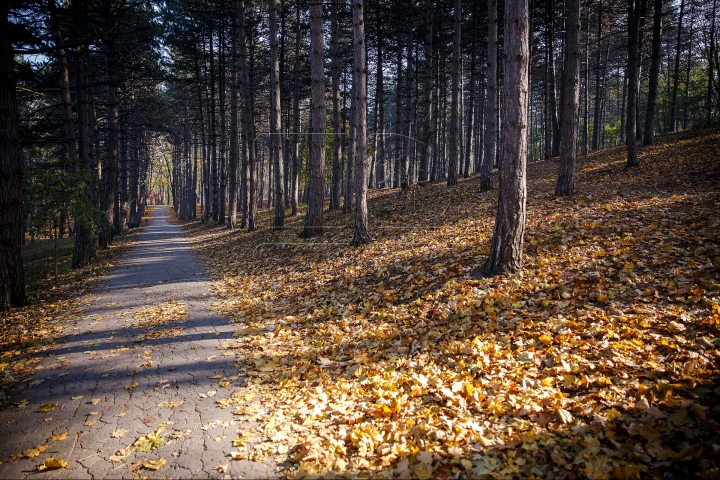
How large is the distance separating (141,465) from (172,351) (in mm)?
2686

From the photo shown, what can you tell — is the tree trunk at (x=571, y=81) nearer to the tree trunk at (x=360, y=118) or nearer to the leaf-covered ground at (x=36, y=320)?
the tree trunk at (x=360, y=118)

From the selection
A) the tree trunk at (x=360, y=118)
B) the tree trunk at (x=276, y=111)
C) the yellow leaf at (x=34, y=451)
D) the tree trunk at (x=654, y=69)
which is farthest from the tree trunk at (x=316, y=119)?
the tree trunk at (x=654, y=69)

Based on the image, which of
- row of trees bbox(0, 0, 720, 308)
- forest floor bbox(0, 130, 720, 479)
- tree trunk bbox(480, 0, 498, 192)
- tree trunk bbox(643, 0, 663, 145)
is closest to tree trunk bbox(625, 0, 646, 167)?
row of trees bbox(0, 0, 720, 308)

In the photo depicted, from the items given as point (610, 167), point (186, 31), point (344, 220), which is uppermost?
point (186, 31)

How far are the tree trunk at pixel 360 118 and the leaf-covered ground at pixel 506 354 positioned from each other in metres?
1.42

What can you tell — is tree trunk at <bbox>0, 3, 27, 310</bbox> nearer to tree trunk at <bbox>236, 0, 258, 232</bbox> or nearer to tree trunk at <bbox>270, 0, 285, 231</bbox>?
tree trunk at <bbox>270, 0, 285, 231</bbox>

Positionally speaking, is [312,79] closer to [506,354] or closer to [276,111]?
[276,111]

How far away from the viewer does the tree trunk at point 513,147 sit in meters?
6.11

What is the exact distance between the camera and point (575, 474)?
2713 millimetres

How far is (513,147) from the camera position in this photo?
20.6 ft

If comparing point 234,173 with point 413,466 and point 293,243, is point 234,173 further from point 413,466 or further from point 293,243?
point 413,466

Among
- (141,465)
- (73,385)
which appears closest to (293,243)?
(73,385)

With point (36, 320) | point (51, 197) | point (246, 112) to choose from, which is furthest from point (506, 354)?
point (246, 112)

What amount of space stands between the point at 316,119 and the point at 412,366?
962 cm
